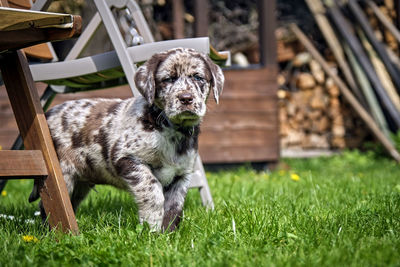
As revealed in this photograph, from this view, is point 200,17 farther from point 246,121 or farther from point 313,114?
point 313,114

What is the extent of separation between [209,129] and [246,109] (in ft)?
1.91

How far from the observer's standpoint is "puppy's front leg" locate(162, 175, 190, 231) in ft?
8.55

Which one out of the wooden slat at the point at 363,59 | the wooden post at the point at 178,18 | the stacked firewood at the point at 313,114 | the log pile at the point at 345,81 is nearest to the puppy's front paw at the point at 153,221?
the wooden post at the point at 178,18

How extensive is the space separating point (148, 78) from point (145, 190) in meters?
0.62

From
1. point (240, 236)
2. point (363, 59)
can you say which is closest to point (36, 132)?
point (240, 236)

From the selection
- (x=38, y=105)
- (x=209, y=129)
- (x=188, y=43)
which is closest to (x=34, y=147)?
(x=38, y=105)

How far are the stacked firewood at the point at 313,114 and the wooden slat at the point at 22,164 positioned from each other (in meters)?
5.75

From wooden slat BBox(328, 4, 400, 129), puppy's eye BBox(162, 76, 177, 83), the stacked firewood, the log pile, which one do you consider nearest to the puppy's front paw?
puppy's eye BBox(162, 76, 177, 83)

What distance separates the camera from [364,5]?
7395mm

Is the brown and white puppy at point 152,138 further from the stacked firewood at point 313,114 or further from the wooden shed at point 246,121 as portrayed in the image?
the stacked firewood at point 313,114

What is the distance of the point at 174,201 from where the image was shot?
8.77 feet

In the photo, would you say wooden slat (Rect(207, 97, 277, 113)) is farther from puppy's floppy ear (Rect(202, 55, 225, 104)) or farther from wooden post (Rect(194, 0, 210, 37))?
puppy's floppy ear (Rect(202, 55, 225, 104))

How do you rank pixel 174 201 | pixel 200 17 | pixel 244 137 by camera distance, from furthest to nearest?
pixel 244 137
pixel 200 17
pixel 174 201

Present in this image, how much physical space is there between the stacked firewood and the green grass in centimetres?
435
